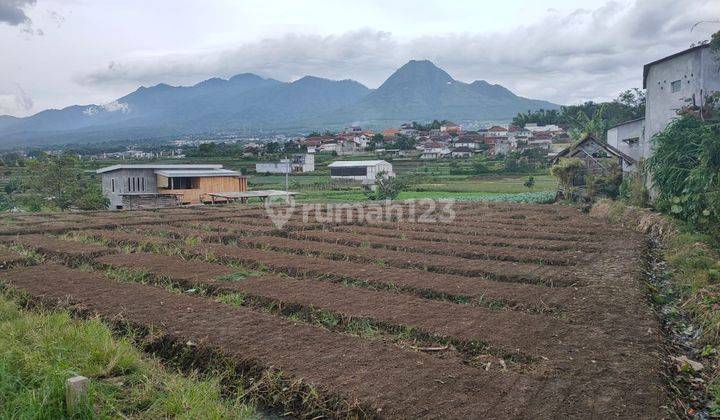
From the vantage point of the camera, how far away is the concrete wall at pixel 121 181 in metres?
33.8

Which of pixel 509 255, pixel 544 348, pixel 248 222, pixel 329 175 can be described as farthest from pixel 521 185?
pixel 544 348

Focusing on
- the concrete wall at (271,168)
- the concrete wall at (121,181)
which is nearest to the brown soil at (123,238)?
the concrete wall at (121,181)

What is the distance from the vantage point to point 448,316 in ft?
24.1

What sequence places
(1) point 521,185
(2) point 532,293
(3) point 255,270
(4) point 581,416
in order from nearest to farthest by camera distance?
(4) point 581,416, (2) point 532,293, (3) point 255,270, (1) point 521,185

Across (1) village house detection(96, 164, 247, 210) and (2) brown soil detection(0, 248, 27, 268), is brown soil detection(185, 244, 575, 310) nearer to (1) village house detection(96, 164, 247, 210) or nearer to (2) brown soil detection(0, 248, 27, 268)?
(2) brown soil detection(0, 248, 27, 268)

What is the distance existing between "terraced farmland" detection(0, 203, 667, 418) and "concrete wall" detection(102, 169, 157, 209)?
19320 millimetres

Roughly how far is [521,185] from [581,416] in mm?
40779

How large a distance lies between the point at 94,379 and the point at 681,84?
68.9 ft

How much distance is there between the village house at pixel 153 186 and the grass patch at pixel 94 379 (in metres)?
28.6

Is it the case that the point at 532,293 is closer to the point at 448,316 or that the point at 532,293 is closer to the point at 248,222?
the point at 448,316

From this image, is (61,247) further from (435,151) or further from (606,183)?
(435,151)

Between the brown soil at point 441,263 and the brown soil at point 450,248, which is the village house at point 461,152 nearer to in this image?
the brown soil at point 450,248

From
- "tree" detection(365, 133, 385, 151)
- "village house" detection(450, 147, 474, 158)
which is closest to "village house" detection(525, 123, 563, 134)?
"village house" detection(450, 147, 474, 158)

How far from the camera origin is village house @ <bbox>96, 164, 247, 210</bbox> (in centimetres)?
3372
